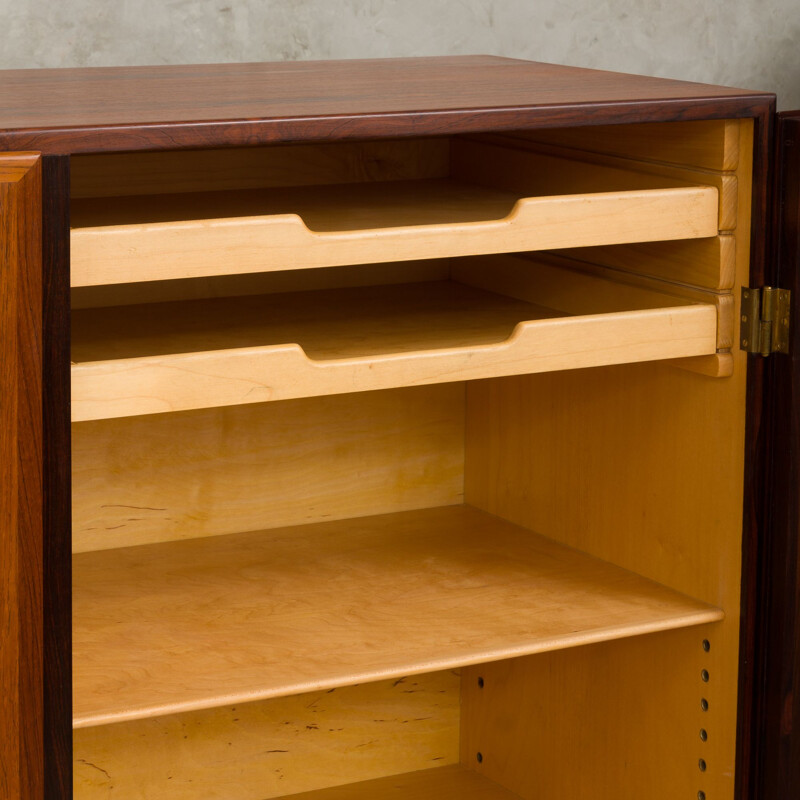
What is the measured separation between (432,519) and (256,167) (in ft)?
1.75

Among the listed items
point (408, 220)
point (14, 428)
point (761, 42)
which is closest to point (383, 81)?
point (408, 220)

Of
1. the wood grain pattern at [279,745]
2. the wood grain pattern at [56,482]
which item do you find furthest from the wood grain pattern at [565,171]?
the wood grain pattern at [279,745]

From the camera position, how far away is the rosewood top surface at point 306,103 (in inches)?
44.9

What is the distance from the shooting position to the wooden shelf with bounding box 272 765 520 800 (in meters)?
1.95

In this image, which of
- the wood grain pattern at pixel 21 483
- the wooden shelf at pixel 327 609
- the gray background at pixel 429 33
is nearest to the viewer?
the wood grain pattern at pixel 21 483

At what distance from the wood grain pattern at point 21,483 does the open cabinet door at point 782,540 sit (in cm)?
73

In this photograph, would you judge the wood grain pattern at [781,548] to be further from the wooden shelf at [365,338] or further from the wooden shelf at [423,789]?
the wooden shelf at [423,789]

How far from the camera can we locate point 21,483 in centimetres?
112

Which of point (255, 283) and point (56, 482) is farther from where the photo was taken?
point (255, 283)

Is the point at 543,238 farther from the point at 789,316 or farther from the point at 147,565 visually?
the point at 147,565

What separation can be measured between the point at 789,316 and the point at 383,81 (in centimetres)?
52

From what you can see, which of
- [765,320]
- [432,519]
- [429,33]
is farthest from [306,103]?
[429,33]

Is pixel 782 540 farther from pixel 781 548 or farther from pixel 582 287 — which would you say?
pixel 582 287

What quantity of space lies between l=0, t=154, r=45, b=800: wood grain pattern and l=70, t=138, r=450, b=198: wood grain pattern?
1.68 ft
